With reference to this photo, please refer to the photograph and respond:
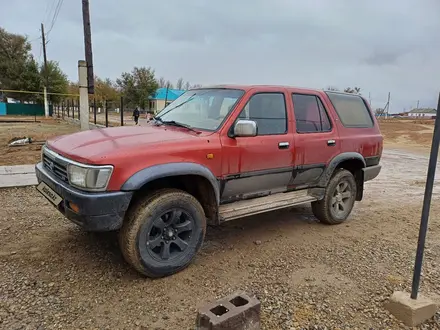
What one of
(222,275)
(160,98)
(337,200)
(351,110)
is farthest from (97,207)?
(160,98)

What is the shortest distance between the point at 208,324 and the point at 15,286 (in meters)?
1.95

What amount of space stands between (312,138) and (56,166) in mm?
3002

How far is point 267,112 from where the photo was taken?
13.6 ft

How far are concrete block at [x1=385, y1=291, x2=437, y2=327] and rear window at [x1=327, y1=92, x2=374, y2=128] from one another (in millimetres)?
2670

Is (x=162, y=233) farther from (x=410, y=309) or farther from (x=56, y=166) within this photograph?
(x=410, y=309)

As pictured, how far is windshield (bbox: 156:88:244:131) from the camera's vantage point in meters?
3.87

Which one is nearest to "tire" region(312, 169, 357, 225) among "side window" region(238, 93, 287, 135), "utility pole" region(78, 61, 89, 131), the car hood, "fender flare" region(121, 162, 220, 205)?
"side window" region(238, 93, 287, 135)

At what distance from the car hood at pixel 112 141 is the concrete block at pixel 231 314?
4.87 feet

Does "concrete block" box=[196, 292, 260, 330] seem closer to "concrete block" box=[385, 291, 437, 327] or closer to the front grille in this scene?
"concrete block" box=[385, 291, 437, 327]

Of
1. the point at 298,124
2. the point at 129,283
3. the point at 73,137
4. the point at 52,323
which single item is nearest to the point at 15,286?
the point at 52,323

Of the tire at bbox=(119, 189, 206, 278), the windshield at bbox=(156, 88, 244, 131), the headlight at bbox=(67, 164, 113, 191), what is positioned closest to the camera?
the headlight at bbox=(67, 164, 113, 191)

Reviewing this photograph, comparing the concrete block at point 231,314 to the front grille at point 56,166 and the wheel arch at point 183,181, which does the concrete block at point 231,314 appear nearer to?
the wheel arch at point 183,181

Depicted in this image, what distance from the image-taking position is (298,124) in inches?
172

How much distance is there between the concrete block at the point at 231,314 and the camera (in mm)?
2174
